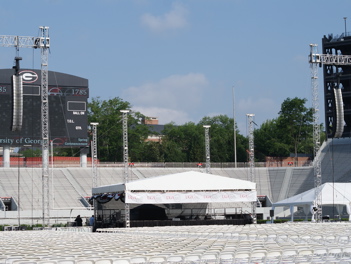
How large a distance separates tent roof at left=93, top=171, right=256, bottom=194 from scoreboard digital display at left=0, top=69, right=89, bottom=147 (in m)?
19.2

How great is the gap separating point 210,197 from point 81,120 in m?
22.9

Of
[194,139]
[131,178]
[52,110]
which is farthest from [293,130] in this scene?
[52,110]

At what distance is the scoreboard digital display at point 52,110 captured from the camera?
5719 centimetres

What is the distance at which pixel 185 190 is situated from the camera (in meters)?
39.0

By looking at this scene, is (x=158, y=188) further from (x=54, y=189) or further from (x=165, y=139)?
(x=165, y=139)

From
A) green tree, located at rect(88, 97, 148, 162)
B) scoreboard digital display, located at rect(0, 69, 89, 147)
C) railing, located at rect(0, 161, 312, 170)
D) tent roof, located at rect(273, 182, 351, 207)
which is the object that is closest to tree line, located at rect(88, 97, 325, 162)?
green tree, located at rect(88, 97, 148, 162)

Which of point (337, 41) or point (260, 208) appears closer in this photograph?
point (260, 208)

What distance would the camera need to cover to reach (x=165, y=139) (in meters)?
102

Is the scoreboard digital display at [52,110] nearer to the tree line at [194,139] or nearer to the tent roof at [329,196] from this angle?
the tent roof at [329,196]

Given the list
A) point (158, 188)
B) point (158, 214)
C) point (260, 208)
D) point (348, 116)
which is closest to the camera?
point (158, 188)

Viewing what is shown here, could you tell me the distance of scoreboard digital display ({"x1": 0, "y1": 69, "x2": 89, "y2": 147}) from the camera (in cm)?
5719

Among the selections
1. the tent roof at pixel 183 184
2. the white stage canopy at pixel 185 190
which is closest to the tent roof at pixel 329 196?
the white stage canopy at pixel 185 190

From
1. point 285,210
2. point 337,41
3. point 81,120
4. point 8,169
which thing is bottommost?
point 285,210

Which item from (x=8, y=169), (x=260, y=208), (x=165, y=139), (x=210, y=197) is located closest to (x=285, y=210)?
(x=260, y=208)
